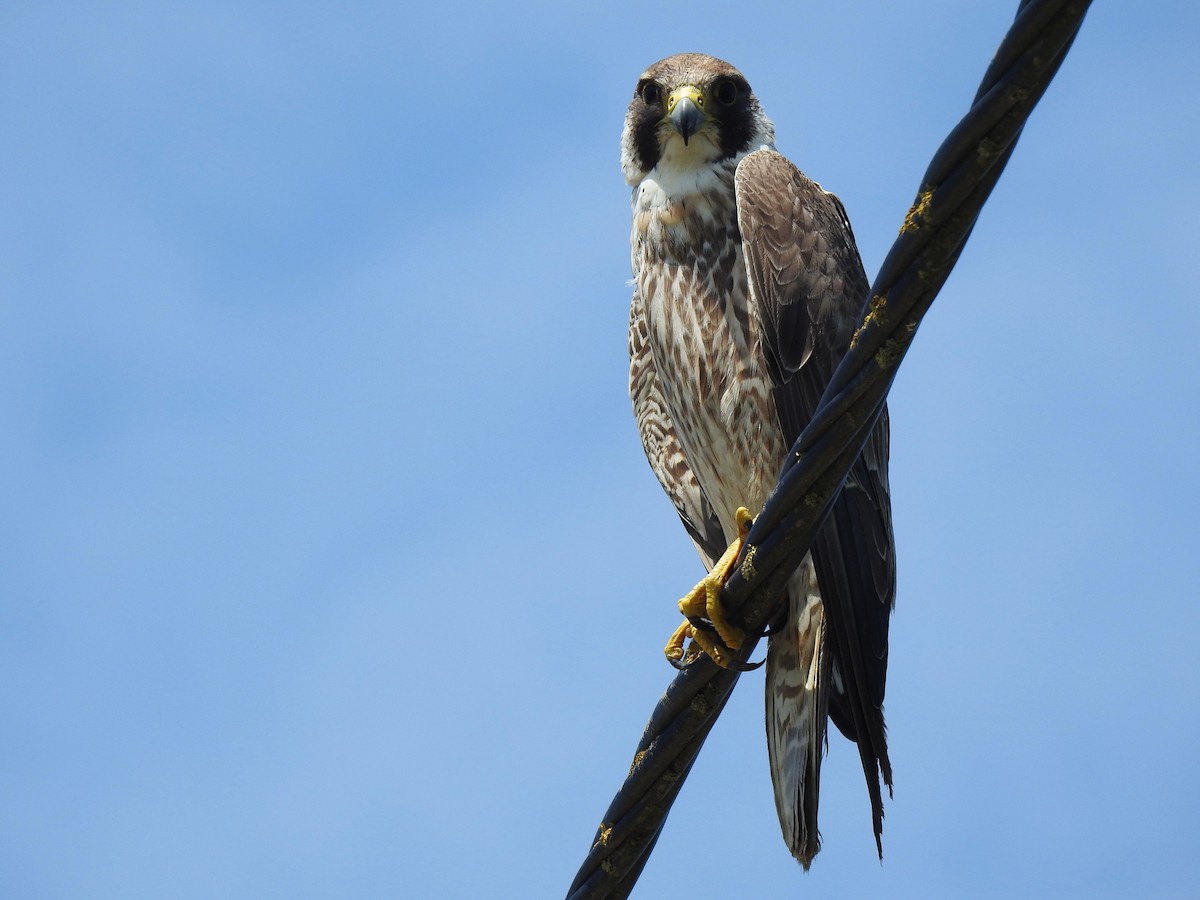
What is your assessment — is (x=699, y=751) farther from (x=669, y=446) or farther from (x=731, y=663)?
(x=669, y=446)

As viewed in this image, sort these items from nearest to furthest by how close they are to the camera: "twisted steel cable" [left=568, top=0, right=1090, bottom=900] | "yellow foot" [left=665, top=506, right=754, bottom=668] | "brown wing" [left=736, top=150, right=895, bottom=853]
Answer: "twisted steel cable" [left=568, top=0, right=1090, bottom=900] → "yellow foot" [left=665, top=506, right=754, bottom=668] → "brown wing" [left=736, top=150, right=895, bottom=853]

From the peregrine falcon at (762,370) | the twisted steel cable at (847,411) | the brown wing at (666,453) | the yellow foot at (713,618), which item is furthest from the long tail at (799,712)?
the twisted steel cable at (847,411)

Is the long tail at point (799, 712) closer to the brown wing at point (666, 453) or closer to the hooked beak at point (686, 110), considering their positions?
the brown wing at point (666, 453)

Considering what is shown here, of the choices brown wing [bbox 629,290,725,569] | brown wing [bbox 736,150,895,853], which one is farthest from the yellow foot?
brown wing [bbox 629,290,725,569]

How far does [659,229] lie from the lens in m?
4.71

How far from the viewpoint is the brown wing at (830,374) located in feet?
12.8

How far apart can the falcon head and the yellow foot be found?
1.61 meters

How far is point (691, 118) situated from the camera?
190 inches

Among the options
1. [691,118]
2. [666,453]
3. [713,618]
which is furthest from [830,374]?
[713,618]

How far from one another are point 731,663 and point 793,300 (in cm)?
160

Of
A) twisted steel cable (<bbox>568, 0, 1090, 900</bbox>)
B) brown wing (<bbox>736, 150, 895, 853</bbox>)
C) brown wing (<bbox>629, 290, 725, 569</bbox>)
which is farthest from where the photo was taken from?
brown wing (<bbox>629, 290, 725, 569</bbox>)

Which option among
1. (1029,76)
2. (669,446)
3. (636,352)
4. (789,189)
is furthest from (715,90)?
(1029,76)

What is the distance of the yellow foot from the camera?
3270 mm

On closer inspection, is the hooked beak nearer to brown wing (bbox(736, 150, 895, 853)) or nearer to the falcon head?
the falcon head
